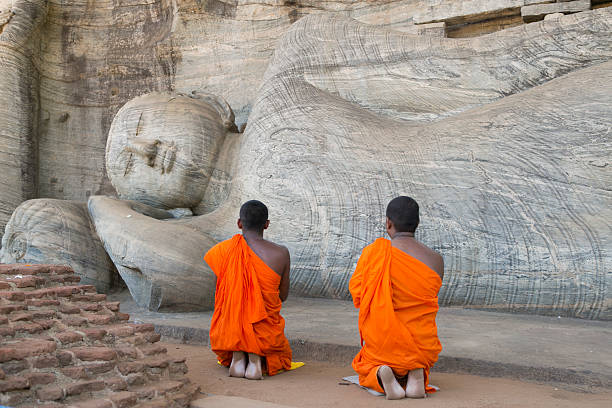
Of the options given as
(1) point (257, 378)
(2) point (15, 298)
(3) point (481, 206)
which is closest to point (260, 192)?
(3) point (481, 206)

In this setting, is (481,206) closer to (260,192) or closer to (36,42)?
(260,192)

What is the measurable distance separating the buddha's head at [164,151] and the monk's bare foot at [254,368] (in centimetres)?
274

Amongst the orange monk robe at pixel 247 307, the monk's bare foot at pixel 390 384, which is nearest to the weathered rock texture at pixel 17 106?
the orange monk robe at pixel 247 307

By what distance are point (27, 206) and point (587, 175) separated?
3.75 meters

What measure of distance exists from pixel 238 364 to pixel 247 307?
261mm

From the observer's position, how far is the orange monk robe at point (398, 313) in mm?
2467

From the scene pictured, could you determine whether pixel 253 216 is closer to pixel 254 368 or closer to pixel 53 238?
pixel 254 368

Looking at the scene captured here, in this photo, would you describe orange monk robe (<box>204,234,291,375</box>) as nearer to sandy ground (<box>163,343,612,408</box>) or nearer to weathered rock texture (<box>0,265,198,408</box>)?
sandy ground (<box>163,343,612,408</box>)

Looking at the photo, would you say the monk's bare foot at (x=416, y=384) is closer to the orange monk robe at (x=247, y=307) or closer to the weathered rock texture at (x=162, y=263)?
the orange monk robe at (x=247, y=307)

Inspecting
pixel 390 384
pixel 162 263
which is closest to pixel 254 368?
pixel 390 384

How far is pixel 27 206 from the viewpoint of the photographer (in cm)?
464

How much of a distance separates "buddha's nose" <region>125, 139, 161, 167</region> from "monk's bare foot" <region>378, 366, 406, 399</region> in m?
3.37

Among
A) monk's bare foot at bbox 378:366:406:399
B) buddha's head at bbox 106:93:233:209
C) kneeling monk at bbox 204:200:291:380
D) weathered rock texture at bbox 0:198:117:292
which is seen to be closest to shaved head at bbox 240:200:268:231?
kneeling monk at bbox 204:200:291:380

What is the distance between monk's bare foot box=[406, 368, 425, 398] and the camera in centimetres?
244
